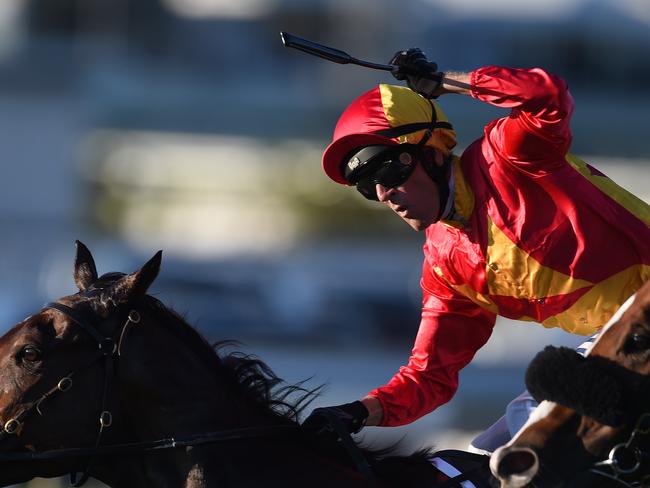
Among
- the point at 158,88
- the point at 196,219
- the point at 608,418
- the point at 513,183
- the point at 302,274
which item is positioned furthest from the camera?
the point at 158,88

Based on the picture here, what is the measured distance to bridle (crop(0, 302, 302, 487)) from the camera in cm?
325

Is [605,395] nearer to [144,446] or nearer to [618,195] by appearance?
[618,195]

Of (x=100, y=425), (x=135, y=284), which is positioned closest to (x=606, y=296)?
(x=135, y=284)

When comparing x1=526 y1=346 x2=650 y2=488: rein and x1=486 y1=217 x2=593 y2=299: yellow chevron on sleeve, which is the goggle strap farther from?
x1=526 y1=346 x2=650 y2=488: rein

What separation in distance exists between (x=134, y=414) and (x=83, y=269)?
50cm

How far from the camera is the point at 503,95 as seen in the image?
10.4 ft

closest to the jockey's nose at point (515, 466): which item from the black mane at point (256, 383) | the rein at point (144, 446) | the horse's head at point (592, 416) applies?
the horse's head at point (592, 416)

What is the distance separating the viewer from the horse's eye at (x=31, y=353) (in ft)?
10.7

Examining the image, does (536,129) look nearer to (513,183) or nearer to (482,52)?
(513,183)

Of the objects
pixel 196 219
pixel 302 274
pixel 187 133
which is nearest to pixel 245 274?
pixel 302 274

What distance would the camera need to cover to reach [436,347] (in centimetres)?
375

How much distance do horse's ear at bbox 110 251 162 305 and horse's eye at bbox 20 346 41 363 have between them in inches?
9.8

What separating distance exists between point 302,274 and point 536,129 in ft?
43.2

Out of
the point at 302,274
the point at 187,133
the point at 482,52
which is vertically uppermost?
the point at 482,52
